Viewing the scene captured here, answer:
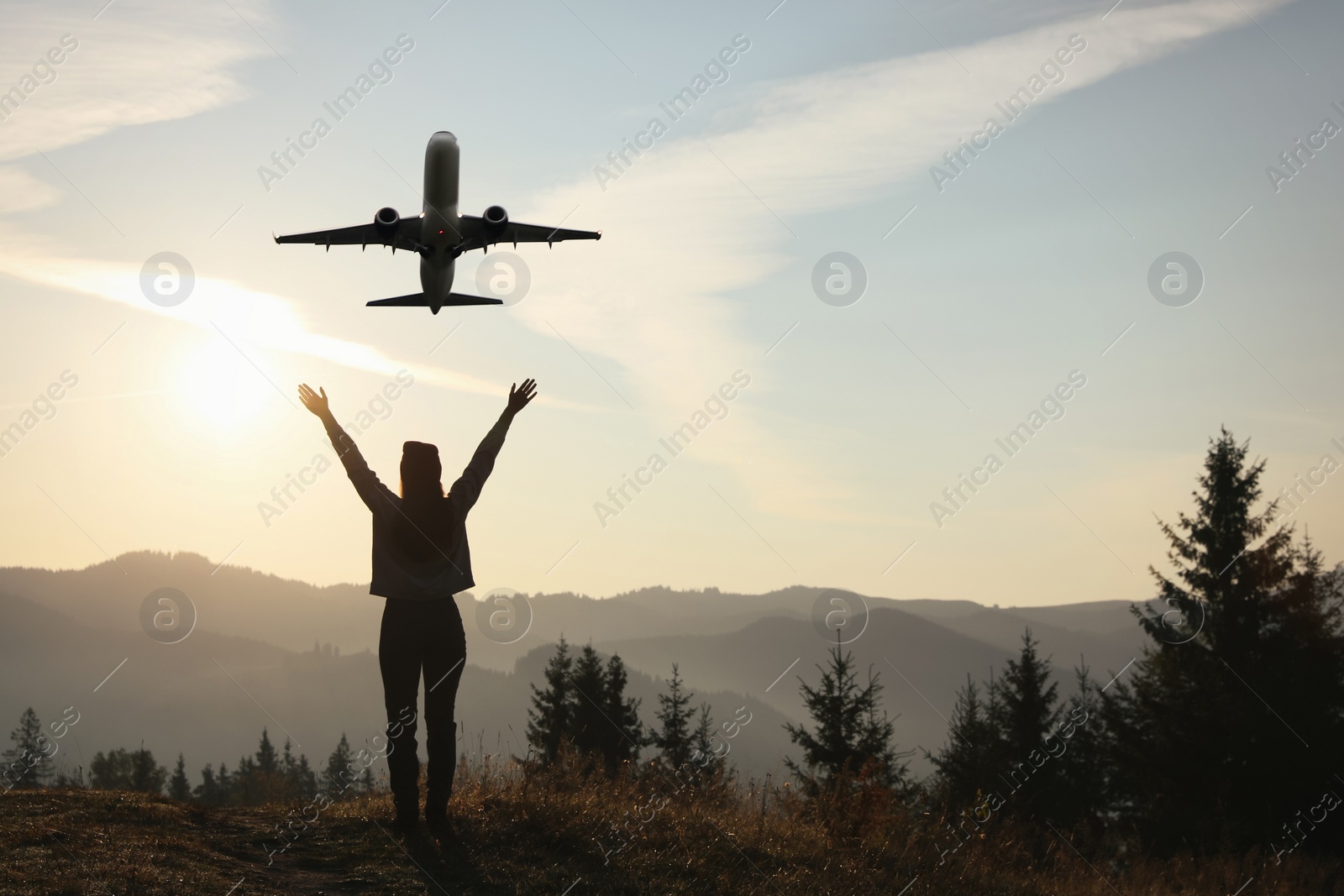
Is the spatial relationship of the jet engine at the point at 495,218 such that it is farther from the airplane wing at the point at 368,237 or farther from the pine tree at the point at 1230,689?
the pine tree at the point at 1230,689

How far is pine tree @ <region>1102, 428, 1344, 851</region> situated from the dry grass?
1931 cm

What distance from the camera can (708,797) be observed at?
9891 mm

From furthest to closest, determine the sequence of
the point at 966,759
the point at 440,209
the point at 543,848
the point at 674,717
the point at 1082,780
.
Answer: the point at 674,717 < the point at 1082,780 < the point at 966,759 < the point at 440,209 < the point at 543,848

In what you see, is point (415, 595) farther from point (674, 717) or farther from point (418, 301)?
point (674, 717)

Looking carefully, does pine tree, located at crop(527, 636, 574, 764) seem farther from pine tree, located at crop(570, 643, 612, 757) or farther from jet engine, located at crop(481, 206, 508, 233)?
jet engine, located at crop(481, 206, 508, 233)

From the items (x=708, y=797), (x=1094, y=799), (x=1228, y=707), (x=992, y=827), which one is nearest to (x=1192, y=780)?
(x=1228, y=707)

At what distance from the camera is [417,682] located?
23.6ft

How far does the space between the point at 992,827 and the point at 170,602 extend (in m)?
11.7

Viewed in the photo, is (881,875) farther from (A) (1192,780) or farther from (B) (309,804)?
(A) (1192,780)

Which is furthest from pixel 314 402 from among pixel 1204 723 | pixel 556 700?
pixel 556 700

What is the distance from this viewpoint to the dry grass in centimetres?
641

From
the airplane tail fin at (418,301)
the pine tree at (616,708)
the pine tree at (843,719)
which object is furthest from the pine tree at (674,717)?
the airplane tail fin at (418,301)

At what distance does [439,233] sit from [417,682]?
55.2 ft

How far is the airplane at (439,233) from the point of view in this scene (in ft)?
70.6
